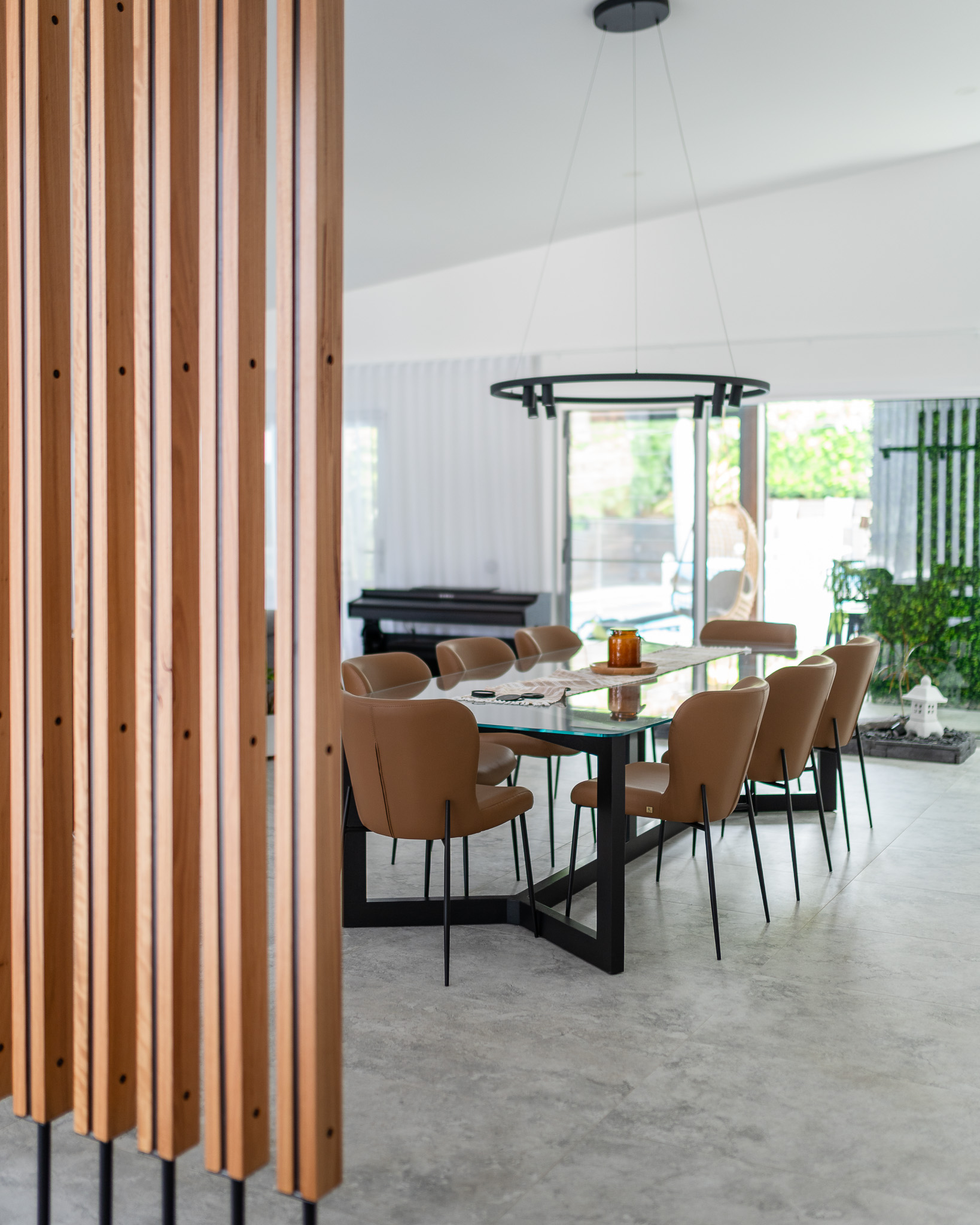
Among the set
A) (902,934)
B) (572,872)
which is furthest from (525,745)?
(902,934)

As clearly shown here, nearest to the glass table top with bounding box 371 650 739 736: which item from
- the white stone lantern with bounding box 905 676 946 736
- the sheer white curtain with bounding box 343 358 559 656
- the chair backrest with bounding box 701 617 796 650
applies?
the chair backrest with bounding box 701 617 796 650

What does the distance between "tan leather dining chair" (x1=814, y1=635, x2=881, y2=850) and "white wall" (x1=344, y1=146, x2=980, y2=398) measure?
3211mm

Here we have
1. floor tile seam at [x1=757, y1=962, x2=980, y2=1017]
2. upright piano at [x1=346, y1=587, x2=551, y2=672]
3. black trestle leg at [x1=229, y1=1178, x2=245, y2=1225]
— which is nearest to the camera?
black trestle leg at [x1=229, y1=1178, x2=245, y2=1225]

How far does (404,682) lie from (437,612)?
11.5 ft

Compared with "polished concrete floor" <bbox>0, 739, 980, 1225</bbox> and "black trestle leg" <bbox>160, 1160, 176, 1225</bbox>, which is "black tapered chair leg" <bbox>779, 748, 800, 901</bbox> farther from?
"black trestle leg" <bbox>160, 1160, 176, 1225</bbox>

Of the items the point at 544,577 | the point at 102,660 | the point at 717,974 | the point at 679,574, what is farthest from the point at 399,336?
the point at 102,660

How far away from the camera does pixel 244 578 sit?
2.04 meters

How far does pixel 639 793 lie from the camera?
403 cm

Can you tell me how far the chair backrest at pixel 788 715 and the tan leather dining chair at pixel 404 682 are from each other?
0.96 m

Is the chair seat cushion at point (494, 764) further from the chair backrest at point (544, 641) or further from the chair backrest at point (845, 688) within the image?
the chair backrest at point (845, 688)

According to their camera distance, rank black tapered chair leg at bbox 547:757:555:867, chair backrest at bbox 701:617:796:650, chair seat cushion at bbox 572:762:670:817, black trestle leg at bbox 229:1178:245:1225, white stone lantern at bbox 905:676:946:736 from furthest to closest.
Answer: white stone lantern at bbox 905:676:946:736 → chair backrest at bbox 701:617:796:650 → black tapered chair leg at bbox 547:757:555:867 → chair seat cushion at bbox 572:762:670:817 → black trestle leg at bbox 229:1178:245:1225

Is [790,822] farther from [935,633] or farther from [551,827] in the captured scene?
[935,633]

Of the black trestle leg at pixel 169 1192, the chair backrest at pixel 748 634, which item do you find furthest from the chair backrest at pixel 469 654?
the black trestle leg at pixel 169 1192

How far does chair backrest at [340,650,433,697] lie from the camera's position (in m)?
4.71
